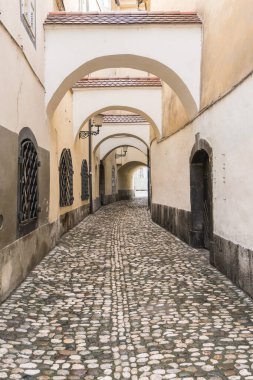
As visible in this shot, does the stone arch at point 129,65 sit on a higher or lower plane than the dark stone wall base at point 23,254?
higher

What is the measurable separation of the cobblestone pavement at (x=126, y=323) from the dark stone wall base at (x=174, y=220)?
204 cm

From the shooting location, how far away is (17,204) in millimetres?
5391

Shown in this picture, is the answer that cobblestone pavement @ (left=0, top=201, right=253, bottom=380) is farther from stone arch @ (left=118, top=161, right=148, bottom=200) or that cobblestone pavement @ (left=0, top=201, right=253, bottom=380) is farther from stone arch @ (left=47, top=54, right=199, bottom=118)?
stone arch @ (left=118, top=161, right=148, bottom=200)

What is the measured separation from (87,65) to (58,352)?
20.1 feet

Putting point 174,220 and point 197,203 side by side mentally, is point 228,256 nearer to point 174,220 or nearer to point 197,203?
point 197,203

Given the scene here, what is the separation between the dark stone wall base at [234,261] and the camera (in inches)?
188

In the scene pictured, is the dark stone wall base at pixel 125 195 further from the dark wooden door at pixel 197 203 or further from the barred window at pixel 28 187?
the barred window at pixel 28 187

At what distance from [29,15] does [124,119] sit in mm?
12184

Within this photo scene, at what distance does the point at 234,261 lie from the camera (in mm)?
5340

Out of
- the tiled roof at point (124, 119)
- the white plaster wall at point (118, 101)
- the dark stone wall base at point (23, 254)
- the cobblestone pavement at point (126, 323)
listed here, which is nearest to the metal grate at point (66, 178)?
the dark stone wall base at point (23, 254)

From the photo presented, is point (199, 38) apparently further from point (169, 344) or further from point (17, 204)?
point (169, 344)

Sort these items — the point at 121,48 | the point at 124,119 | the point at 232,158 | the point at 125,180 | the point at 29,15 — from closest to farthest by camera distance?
the point at 232,158
the point at 29,15
the point at 121,48
the point at 124,119
the point at 125,180

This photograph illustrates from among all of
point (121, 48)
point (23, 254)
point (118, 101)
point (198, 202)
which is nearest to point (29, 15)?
point (121, 48)

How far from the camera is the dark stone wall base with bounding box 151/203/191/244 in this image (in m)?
8.87
